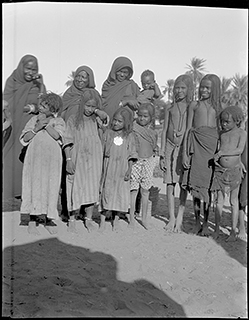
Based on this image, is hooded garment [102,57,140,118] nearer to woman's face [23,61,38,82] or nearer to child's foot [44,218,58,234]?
woman's face [23,61,38,82]

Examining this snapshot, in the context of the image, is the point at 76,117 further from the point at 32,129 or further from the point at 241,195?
the point at 241,195

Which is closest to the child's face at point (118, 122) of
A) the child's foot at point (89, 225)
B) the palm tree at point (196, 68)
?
the palm tree at point (196, 68)

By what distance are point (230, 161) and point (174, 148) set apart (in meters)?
0.41

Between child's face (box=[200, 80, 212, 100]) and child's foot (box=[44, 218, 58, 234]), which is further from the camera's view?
child's foot (box=[44, 218, 58, 234])

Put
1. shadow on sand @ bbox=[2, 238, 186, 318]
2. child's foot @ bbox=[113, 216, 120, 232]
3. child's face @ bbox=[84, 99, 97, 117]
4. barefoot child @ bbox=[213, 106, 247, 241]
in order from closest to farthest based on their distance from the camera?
shadow on sand @ bbox=[2, 238, 186, 318], barefoot child @ bbox=[213, 106, 247, 241], child's face @ bbox=[84, 99, 97, 117], child's foot @ bbox=[113, 216, 120, 232]

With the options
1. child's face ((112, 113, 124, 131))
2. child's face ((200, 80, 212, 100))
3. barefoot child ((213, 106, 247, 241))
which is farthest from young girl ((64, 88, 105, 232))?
barefoot child ((213, 106, 247, 241))

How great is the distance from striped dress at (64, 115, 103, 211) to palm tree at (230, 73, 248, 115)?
0.99 m

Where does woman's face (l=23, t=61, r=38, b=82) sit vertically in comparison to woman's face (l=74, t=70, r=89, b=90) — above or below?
above

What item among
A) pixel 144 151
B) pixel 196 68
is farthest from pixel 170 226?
pixel 196 68

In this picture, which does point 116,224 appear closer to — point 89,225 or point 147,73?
point 89,225

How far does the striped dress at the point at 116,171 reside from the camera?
3375 mm

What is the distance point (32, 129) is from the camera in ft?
10.8

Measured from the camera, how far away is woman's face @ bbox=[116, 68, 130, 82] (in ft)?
10.7

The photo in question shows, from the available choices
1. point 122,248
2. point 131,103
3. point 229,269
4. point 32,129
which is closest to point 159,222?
point 122,248
